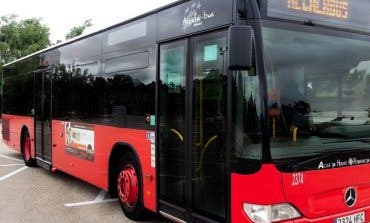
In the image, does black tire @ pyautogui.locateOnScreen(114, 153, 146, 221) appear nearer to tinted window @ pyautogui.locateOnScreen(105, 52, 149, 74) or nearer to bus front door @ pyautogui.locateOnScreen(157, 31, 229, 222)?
bus front door @ pyautogui.locateOnScreen(157, 31, 229, 222)

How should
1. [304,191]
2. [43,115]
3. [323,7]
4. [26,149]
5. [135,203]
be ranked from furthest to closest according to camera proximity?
[26,149] < [43,115] < [135,203] < [323,7] < [304,191]

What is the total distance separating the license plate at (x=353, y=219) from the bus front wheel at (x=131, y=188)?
2.74 metres

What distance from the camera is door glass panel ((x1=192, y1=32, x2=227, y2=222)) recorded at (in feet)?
16.2

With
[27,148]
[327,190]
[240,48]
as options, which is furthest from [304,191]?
[27,148]

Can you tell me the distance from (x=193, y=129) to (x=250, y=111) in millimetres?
1022

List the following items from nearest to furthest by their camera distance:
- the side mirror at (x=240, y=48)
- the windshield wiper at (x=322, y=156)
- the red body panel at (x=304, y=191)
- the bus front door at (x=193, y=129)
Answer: the side mirror at (x=240, y=48)
the red body panel at (x=304, y=191)
the windshield wiper at (x=322, y=156)
the bus front door at (x=193, y=129)

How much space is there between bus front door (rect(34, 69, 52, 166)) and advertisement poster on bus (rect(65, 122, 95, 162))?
1328mm

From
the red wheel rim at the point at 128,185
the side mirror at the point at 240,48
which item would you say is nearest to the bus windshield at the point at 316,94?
the side mirror at the point at 240,48

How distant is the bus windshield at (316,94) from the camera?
461 centimetres

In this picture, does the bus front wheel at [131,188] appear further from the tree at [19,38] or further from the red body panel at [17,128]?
the tree at [19,38]

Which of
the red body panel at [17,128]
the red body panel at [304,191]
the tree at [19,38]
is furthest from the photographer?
the tree at [19,38]

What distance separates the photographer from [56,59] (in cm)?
1009

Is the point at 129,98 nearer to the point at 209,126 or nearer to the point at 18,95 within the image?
the point at 209,126

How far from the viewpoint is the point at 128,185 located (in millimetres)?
6996
